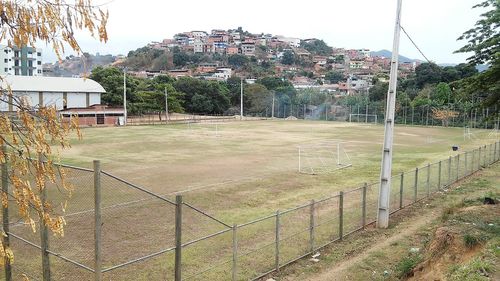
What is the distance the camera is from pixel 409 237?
13055 millimetres

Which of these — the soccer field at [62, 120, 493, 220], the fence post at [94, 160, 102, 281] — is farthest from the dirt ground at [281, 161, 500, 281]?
the fence post at [94, 160, 102, 281]

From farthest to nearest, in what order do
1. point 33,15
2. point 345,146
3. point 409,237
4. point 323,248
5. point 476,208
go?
point 345,146 < point 476,208 < point 409,237 < point 323,248 < point 33,15

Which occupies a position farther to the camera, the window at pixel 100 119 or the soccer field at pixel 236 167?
the window at pixel 100 119

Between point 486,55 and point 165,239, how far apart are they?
41.8ft

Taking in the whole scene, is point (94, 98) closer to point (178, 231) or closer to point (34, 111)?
point (178, 231)

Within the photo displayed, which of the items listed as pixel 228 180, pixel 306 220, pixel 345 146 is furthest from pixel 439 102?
pixel 306 220

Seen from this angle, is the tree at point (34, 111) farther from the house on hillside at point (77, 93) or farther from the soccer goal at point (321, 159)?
the house on hillside at point (77, 93)

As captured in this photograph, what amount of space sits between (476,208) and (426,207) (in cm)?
263

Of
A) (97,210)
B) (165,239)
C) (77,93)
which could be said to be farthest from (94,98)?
(97,210)

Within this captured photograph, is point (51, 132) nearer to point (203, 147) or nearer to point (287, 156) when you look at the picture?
point (287, 156)

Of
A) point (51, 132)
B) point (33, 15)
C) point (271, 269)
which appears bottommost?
point (271, 269)

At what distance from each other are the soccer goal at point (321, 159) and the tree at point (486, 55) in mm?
10354

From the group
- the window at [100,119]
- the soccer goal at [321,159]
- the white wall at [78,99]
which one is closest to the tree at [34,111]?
the soccer goal at [321,159]

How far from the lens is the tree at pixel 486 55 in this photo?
570 inches
